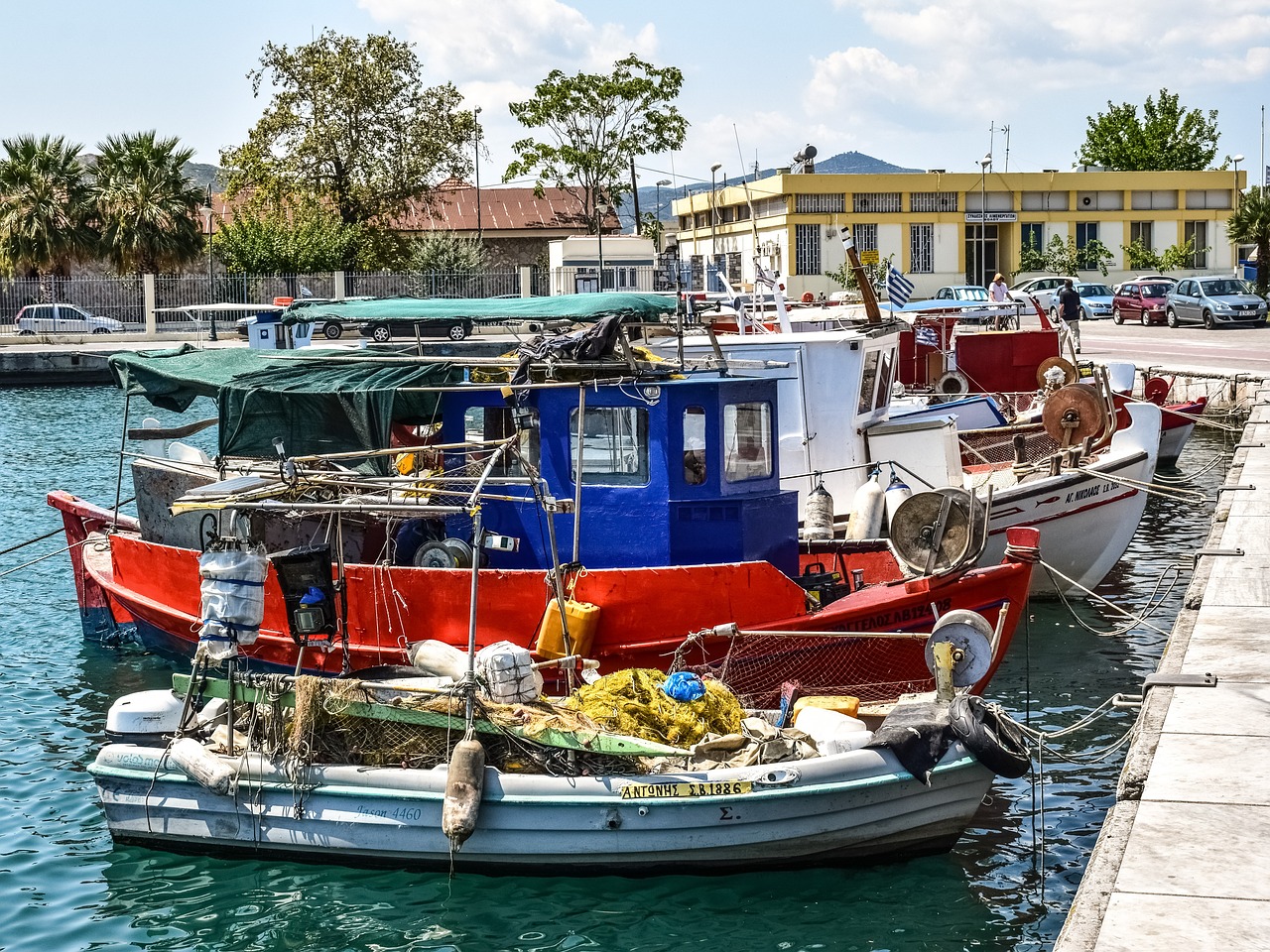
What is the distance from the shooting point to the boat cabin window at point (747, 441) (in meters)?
10.9

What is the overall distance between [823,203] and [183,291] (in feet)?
79.2

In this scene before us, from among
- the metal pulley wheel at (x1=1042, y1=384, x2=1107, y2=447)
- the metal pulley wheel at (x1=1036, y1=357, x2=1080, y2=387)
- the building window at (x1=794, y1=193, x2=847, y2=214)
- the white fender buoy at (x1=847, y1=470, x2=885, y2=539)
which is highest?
the building window at (x1=794, y1=193, x2=847, y2=214)

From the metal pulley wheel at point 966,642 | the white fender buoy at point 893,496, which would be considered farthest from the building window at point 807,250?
the metal pulley wheel at point 966,642

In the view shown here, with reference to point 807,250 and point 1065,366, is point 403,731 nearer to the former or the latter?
point 1065,366

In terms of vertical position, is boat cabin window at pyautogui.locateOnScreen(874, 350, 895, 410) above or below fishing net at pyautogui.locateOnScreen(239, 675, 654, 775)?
above

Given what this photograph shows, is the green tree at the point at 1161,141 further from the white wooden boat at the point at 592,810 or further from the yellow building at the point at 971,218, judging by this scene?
the white wooden boat at the point at 592,810

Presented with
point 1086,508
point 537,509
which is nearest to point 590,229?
point 1086,508

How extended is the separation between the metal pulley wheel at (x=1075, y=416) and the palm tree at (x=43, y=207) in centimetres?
3792

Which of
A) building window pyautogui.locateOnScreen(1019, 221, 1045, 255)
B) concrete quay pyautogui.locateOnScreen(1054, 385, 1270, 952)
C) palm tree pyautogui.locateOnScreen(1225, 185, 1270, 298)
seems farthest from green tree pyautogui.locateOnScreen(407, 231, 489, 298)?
concrete quay pyautogui.locateOnScreen(1054, 385, 1270, 952)

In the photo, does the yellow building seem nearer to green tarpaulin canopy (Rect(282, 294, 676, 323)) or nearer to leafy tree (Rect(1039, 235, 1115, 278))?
leafy tree (Rect(1039, 235, 1115, 278))

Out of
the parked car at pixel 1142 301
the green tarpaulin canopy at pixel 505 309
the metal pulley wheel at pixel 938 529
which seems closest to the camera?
the metal pulley wheel at pixel 938 529

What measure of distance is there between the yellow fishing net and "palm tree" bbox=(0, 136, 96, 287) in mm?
41716

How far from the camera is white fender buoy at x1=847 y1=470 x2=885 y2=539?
1370 centimetres

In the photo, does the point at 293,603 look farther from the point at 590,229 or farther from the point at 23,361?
the point at 590,229
